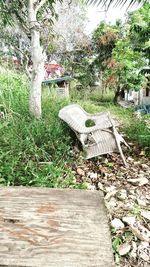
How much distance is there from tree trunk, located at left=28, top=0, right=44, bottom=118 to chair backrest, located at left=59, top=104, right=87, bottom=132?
653 millimetres

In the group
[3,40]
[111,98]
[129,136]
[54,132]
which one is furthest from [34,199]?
[111,98]

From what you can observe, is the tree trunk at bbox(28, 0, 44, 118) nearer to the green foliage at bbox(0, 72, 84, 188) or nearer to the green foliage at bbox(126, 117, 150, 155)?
the green foliage at bbox(0, 72, 84, 188)

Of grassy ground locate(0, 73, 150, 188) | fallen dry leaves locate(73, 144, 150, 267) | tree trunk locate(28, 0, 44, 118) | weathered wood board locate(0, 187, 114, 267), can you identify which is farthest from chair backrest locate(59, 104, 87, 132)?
weathered wood board locate(0, 187, 114, 267)

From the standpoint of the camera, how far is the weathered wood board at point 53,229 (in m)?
0.90

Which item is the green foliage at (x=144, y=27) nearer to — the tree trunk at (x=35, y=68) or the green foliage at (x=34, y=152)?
the tree trunk at (x=35, y=68)

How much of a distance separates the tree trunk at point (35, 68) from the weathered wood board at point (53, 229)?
459 cm

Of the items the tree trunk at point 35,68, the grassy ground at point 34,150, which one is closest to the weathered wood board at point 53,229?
the grassy ground at point 34,150

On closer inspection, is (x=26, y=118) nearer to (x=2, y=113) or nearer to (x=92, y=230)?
(x=2, y=113)

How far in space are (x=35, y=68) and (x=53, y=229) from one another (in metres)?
5.12

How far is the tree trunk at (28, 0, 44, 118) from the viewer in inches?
230

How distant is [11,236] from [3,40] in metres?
10.8

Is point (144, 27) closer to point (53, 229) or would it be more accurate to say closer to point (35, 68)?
point (35, 68)

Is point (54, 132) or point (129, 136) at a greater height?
point (54, 132)

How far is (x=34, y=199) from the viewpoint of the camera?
1234 millimetres
